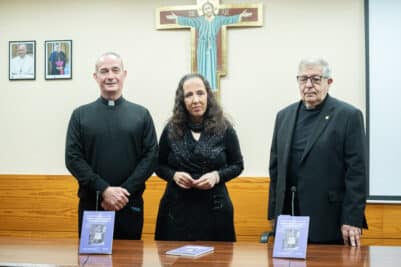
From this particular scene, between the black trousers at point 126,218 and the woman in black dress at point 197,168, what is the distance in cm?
14

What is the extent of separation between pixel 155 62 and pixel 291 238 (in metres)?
2.41

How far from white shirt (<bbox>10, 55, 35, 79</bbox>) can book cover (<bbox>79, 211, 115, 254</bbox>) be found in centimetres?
248

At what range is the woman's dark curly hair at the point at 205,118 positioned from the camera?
272 cm

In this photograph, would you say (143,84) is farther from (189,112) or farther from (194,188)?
(194,188)

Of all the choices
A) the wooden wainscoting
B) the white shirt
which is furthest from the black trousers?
the white shirt

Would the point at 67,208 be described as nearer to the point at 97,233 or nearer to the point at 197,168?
the point at 197,168

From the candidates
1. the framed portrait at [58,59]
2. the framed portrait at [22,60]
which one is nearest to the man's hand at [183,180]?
the framed portrait at [58,59]

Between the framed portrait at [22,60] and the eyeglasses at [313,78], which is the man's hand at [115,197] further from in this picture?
the framed portrait at [22,60]

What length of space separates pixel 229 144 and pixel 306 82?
0.55 m

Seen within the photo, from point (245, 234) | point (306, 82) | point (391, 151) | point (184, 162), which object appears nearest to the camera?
point (306, 82)

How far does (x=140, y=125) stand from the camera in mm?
2846

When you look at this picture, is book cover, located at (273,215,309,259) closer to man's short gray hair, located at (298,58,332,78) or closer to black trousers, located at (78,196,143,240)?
man's short gray hair, located at (298,58,332,78)

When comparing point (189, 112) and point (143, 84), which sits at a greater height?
point (143, 84)

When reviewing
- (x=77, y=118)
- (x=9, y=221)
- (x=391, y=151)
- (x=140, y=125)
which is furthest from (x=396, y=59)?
(x=9, y=221)
